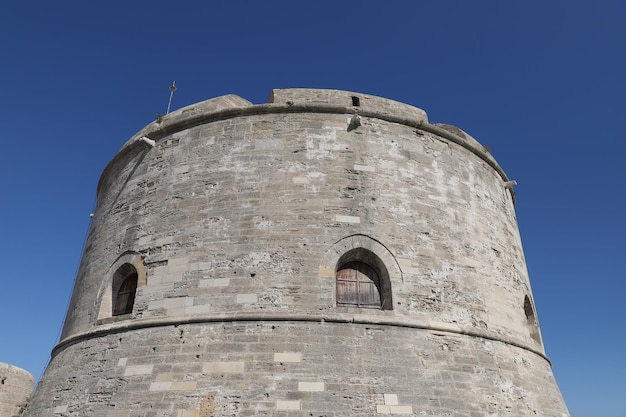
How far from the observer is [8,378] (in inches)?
382

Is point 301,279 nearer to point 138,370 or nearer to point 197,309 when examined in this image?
point 197,309

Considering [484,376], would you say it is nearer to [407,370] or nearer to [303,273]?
[407,370]

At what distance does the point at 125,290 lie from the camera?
6.96 meters

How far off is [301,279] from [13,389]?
25.9ft

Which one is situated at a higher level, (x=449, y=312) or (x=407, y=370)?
(x=449, y=312)

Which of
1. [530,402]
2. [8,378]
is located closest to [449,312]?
[530,402]

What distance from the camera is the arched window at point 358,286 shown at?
6074mm

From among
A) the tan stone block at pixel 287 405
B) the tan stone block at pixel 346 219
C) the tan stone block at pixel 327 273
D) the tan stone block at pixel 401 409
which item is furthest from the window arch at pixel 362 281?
the tan stone block at pixel 287 405

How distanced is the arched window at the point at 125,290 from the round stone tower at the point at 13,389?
4.90 metres

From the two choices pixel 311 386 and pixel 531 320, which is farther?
pixel 531 320

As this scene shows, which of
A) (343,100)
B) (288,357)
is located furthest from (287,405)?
(343,100)

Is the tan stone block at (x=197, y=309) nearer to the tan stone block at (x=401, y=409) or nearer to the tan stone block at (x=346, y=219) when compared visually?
the tan stone block at (x=346, y=219)

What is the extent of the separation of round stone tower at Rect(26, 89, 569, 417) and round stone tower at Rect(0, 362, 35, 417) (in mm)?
3285

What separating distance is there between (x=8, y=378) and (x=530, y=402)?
33.1 ft
